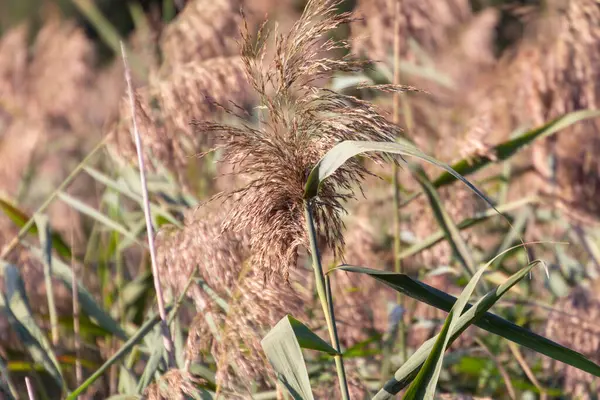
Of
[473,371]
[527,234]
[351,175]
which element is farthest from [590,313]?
[351,175]

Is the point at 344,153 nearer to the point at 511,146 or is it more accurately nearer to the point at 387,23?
the point at 511,146

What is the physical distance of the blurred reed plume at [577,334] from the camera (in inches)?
74.4

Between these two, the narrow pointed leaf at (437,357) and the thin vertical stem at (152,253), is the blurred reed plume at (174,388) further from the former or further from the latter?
the narrow pointed leaf at (437,357)

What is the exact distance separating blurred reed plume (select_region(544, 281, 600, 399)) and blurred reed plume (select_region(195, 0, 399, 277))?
3.00 ft

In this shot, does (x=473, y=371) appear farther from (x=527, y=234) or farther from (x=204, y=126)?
(x=204, y=126)

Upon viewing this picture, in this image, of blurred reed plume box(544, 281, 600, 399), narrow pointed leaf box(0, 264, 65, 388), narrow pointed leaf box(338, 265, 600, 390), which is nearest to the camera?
narrow pointed leaf box(338, 265, 600, 390)

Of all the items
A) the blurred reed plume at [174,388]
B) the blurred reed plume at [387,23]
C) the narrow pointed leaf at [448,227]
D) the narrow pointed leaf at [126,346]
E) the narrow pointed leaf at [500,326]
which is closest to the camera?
the narrow pointed leaf at [500,326]

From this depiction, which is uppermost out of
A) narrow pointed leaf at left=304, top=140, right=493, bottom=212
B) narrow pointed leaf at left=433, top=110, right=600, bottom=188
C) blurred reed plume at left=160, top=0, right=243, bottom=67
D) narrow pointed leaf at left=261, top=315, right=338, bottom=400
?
blurred reed plume at left=160, top=0, right=243, bottom=67

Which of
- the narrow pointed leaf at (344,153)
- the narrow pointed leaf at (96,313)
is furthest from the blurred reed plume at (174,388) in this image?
the narrow pointed leaf at (96,313)

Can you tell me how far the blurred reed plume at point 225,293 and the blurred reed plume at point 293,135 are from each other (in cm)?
9

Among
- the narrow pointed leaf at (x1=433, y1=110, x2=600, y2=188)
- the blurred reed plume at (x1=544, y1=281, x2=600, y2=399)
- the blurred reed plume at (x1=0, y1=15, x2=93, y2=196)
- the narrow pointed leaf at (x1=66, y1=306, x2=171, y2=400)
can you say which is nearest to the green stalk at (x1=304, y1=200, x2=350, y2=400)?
the narrow pointed leaf at (x1=66, y1=306, x2=171, y2=400)

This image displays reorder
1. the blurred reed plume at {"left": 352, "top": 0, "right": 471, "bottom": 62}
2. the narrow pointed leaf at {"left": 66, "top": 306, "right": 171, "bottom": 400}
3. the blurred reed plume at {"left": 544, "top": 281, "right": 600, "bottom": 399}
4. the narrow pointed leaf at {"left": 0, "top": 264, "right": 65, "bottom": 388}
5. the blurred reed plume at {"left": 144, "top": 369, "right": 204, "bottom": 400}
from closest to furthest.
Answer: the blurred reed plume at {"left": 144, "top": 369, "right": 204, "bottom": 400}
the narrow pointed leaf at {"left": 66, "top": 306, "right": 171, "bottom": 400}
the narrow pointed leaf at {"left": 0, "top": 264, "right": 65, "bottom": 388}
the blurred reed plume at {"left": 544, "top": 281, "right": 600, "bottom": 399}
the blurred reed plume at {"left": 352, "top": 0, "right": 471, "bottom": 62}

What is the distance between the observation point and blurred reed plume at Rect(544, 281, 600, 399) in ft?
6.20

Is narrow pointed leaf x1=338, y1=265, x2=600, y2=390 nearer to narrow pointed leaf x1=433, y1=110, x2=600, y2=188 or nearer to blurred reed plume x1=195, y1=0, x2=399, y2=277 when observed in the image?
blurred reed plume x1=195, y1=0, x2=399, y2=277
